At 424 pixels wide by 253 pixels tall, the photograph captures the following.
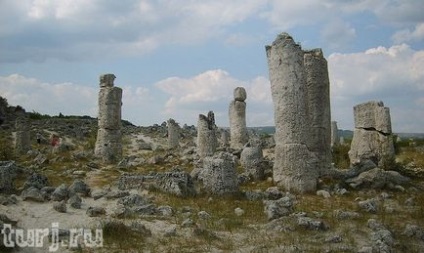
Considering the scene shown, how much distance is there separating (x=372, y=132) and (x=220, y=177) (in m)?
→ 8.85

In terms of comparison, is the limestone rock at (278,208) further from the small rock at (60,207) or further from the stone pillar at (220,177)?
the small rock at (60,207)

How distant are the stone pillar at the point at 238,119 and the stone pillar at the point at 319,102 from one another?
10351 mm

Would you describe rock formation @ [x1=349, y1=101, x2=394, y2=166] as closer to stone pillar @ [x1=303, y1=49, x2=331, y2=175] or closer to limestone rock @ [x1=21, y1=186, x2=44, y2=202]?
stone pillar @ [x1=303, y1=49, x2=331, y2=175]

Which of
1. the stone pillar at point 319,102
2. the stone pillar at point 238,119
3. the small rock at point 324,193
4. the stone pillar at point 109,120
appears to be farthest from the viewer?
the stone pillar at point 238,119

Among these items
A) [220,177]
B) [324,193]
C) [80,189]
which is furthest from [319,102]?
[80,189]

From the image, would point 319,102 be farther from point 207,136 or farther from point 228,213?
point 207,136

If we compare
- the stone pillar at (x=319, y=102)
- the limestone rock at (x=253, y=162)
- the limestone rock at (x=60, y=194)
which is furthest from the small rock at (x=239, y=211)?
the stone pillar at (x=319, y=102)

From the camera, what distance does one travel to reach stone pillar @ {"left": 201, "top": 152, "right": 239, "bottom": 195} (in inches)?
542

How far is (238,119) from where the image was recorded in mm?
28000

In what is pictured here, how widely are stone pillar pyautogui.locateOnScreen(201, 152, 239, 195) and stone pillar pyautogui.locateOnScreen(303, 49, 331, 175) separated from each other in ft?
13.4

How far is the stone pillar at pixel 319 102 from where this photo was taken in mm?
17156

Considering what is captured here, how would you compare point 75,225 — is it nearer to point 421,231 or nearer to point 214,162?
point 214,162

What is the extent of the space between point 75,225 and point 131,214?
1430mm

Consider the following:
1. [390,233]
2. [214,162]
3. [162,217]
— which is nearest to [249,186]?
[214,162]
